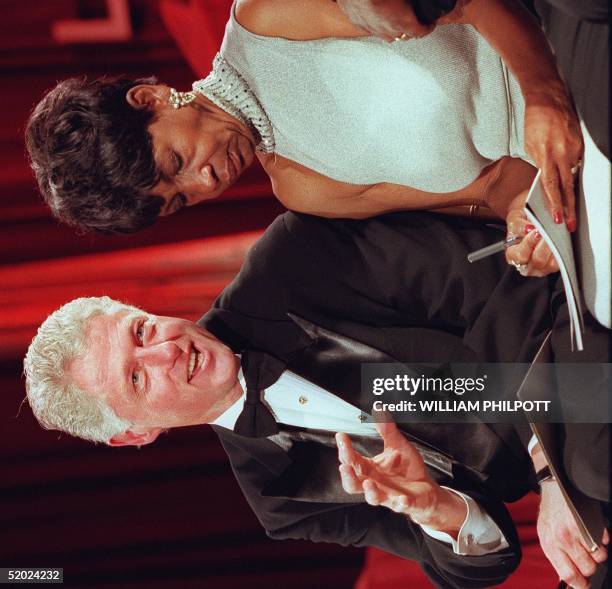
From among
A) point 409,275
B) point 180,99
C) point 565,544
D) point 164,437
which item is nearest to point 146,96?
point 180,99

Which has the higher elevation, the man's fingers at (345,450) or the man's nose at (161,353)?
the man's fingers at (345,450)

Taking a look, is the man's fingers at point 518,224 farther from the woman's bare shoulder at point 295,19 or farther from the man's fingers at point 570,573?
the man's fingers at point 570,573

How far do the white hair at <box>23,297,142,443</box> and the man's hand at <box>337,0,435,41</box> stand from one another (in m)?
0.80

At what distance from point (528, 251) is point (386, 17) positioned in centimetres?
43

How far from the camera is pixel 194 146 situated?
1.34 metres

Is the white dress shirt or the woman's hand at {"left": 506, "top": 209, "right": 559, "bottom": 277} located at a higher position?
the woman's hand at {"left": 506, "top": 209, "right": 559, "bottom": 277}

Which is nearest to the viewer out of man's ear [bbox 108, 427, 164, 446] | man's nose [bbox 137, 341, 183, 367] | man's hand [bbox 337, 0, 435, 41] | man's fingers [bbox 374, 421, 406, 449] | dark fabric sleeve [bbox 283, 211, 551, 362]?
man's hand [bbox 337, 0, 435, 41]

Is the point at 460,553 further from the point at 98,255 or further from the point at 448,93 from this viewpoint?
the point at 98,255

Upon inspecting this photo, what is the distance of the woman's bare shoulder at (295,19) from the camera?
1229mm

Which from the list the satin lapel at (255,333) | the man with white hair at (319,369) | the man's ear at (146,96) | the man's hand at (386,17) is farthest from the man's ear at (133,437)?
the man's hand at (386,17)

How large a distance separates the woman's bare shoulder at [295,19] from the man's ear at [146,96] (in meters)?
0.19

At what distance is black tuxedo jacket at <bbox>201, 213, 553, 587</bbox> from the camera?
1420 millimetres

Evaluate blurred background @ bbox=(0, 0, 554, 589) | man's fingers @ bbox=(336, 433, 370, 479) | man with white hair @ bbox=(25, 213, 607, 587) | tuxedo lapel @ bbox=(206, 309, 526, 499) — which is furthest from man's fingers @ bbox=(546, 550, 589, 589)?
blurred background @ bbox=(0, 0, 554, 589)

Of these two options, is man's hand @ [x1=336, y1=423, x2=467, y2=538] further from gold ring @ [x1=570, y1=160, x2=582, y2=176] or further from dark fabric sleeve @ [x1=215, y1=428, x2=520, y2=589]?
gold ring @ [x1=570, y1=160, x2=582, y2=176]
